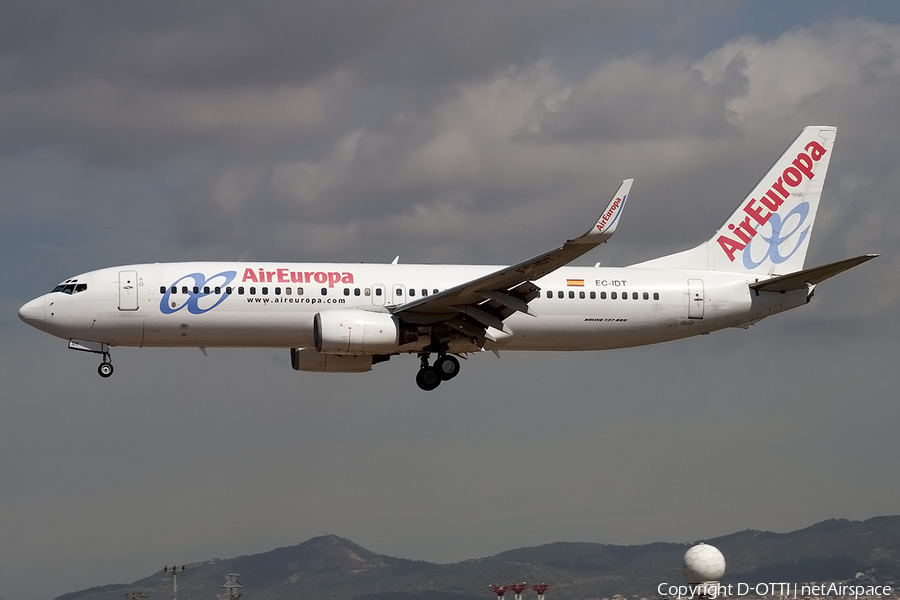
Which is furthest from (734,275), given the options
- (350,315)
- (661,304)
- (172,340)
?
(172,340)

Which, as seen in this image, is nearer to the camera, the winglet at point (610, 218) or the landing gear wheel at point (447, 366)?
the winglet at point (610, 218)

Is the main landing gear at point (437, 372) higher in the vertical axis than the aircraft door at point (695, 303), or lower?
lower

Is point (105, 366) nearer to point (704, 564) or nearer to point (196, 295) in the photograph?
point (196, 295)

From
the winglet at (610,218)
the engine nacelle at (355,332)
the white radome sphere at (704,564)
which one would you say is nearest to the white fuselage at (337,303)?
the engine nacelle at (355,332)

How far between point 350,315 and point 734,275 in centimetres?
1698

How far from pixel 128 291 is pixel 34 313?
151 inches

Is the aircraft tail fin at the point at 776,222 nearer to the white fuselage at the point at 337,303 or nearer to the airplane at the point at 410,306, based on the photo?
the airplane at the point at 410,306

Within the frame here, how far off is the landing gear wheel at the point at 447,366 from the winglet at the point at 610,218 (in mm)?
10190

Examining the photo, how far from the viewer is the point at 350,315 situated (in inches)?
1735

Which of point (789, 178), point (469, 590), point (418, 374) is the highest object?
point (789, 178)

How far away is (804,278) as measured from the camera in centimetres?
4728

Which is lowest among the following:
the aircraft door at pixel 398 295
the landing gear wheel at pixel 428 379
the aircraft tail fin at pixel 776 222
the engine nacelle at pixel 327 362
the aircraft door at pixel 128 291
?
the landing gear wheel at pixel 428 379

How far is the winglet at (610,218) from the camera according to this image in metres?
38.6

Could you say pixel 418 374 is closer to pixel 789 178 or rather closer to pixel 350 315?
pixel 350 315
